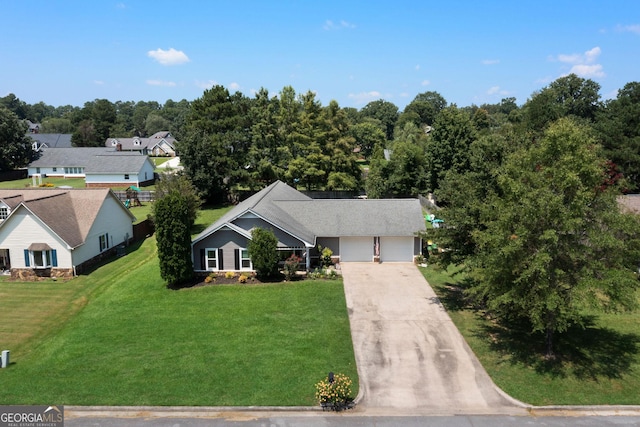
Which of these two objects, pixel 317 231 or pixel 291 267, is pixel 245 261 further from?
pixel 317 231

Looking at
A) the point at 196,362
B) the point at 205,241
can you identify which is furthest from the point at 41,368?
the point at 205,241

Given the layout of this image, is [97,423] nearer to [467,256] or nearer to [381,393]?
[381,393]

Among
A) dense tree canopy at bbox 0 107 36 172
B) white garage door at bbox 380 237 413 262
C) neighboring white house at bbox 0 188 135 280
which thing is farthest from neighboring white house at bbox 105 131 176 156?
white garage door at bbox 380 237 413 262

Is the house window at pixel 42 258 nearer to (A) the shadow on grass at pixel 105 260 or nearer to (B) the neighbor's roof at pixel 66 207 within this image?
(B) the neighbor's roof at pixel 66 207

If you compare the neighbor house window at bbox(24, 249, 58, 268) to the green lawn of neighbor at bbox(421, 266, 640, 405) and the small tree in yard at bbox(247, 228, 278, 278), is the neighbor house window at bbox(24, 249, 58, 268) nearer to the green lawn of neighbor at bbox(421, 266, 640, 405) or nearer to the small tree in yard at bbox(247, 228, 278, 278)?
the small tree in yard at bbox(247, 228, 278, 278)

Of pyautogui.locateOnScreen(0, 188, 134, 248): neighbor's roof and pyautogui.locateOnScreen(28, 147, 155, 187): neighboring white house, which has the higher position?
pyautogui.locateOnScreen(28, 147, 155, 187): neighboring white house
